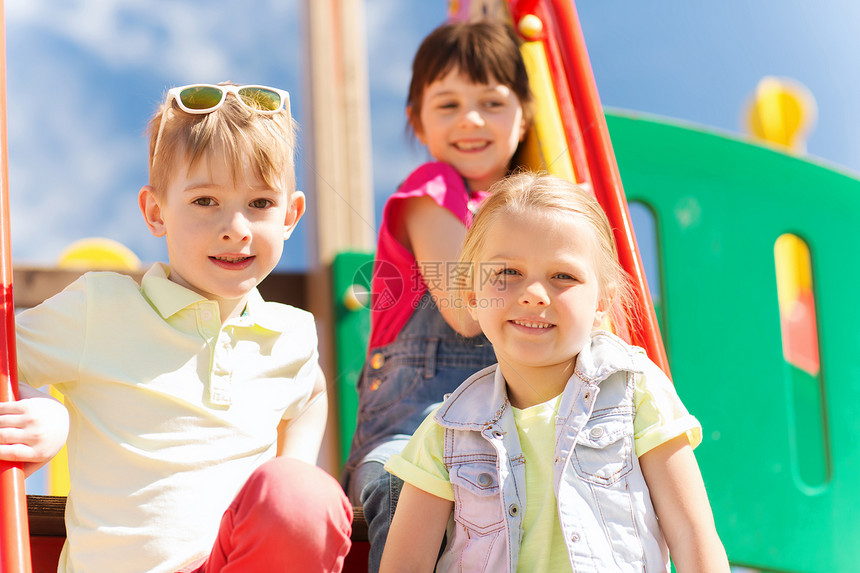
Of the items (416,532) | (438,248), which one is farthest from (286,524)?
(438,248)

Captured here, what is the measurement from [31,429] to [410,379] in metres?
0.64

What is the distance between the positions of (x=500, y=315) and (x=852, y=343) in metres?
1.46

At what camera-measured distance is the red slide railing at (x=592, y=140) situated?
116 centimetres

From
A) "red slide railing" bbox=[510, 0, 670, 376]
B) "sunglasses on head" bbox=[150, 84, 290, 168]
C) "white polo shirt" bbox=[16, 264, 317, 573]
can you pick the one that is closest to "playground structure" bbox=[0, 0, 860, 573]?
"red slide railing" bbox=[510, 0, 670, 376]

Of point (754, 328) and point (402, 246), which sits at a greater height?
point (402, 246)

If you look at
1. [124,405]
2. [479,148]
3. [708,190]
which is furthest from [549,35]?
[124,405]

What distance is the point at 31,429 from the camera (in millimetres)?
808

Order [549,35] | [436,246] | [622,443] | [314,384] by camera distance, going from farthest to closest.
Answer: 1. [549,35]
2. [436,246]
3. [314,384]
4. [622,443]

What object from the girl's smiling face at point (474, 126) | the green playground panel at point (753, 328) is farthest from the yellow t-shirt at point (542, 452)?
the green playground panel at point (753, 328)

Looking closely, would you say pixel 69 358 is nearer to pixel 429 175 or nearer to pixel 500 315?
→ pixel 500 315

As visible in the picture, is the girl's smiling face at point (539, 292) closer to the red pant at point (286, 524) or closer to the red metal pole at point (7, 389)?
the red pant at point (286, 524)

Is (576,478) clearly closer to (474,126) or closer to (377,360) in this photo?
(377,360)

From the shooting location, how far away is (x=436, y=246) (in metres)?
1.34

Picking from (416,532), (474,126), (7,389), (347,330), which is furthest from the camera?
(347,330)
